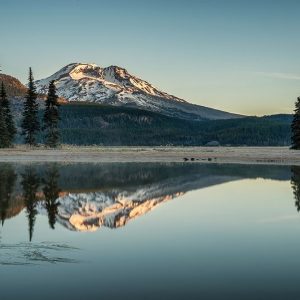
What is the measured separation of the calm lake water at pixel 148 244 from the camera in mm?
11195

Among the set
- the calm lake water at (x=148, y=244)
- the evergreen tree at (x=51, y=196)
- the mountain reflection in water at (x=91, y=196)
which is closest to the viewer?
the calm lake water at (x=148, y=244)

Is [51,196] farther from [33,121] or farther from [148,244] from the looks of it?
[33,121]

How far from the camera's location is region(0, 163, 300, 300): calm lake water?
11.2 m

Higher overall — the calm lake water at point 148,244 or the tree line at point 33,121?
the tree line at point 33,121

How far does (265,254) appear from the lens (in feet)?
47.5

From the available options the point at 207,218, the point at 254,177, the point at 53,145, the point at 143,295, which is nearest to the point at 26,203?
the point at 207,218

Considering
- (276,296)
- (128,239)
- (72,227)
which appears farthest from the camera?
(72,227)

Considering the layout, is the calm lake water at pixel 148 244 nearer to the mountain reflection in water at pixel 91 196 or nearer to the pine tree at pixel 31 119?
the mountain reflection in water at pixel 91 196

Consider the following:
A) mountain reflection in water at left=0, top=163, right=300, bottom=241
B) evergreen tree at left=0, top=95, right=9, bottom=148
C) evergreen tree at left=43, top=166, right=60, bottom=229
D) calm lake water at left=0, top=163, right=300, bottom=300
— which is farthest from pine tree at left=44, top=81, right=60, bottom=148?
calm lake water at left=0, top=163, right=300, bottom=300

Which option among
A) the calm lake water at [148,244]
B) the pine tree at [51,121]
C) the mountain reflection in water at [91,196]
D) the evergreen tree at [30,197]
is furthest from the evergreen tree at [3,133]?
the calm lake water at [148,244]

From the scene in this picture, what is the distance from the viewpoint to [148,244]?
624 inches

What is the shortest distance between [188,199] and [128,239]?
484 inches

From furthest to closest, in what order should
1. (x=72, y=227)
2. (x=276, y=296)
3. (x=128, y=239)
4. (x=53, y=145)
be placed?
(x=53, y=145) < (x=72, y=227) < (x=128, y=239) < (x=276, y=296)

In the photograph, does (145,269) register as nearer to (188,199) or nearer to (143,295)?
(143,295)
